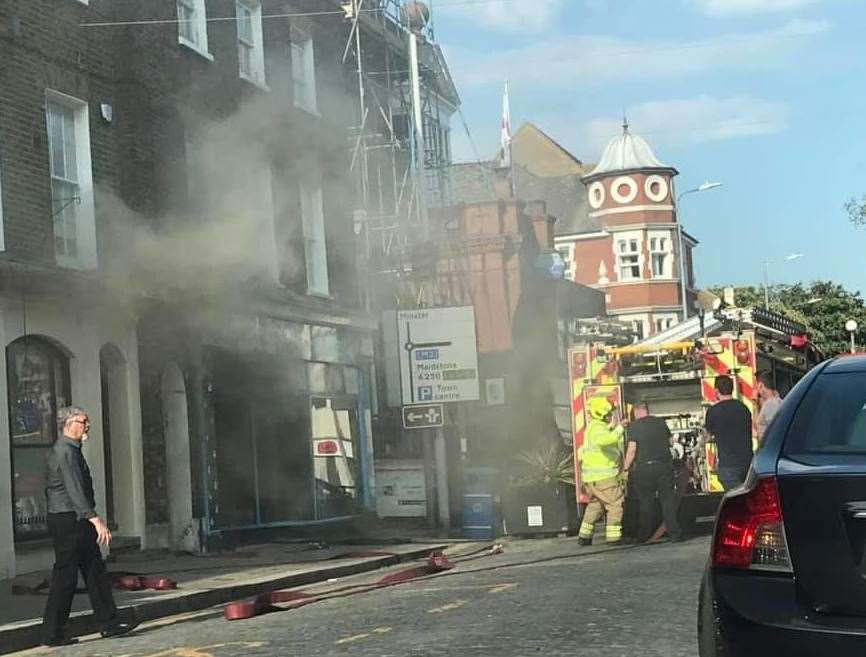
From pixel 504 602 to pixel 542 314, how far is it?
22737 mm

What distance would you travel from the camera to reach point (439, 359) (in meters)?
19.6

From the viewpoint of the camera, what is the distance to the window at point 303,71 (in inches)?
821

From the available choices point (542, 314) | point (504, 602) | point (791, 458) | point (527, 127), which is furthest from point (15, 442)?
point (527, 127)

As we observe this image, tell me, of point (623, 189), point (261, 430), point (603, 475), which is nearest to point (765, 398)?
point (603, 475)

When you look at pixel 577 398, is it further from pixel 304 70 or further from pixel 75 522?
pixel 304 70

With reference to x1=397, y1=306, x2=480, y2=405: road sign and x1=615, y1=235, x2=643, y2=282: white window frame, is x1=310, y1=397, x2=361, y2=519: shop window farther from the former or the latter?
x1=615, y1=235, x2=643, y2=282: white window frame

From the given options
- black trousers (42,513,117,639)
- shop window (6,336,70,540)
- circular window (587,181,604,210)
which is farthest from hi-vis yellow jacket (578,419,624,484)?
circular window (587,181,604,210)

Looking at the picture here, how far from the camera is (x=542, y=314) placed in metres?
31.9

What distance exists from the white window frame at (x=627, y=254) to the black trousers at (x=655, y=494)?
132 feet

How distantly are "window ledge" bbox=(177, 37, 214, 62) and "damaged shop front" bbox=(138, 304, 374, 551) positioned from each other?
11.1ft

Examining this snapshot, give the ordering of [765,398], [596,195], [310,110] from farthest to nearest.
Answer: [596,195] < [310,110] < [765,398]

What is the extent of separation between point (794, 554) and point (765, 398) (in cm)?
1116

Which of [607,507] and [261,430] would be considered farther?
[261,430]

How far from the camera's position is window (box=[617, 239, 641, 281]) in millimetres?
54844
